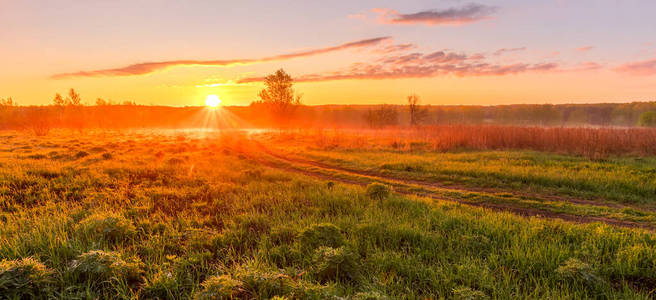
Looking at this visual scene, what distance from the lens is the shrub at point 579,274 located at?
148 inches

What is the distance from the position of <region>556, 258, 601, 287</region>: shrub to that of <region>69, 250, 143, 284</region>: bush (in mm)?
6164

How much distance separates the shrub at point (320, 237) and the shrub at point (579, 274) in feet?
10.9

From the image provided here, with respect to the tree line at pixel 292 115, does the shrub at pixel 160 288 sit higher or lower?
lower

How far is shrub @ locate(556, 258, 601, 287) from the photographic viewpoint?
148 inches

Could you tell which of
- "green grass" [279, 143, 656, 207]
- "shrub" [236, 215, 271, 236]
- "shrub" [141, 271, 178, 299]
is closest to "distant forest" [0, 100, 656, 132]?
"green grass" [279, 143, 656, 207]

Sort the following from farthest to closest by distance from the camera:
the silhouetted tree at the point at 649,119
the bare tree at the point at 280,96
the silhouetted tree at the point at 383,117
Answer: the silhouetted tree at the point at 383,117 → the silhouetted tree at the point at 649,119 → the bare tree at the point at 280,96

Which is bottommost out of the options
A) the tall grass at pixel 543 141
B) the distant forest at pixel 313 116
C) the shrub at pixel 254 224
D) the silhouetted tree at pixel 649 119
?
the shrub at pixel 254 224

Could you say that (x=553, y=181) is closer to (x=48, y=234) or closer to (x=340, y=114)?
(x=48, y=234)

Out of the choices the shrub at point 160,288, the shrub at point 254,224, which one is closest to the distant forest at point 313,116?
the shrub at point 254,224

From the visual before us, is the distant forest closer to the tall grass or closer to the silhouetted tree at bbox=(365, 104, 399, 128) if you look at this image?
the silhouetted tree at bbox=(365, 104, 399, 128)

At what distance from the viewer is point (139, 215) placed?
261 inches

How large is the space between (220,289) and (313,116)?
14919cm

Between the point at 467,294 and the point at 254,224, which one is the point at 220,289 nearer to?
the point at 254,224

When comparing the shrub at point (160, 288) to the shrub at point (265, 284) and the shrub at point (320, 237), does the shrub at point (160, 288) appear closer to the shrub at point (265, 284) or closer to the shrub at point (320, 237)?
the shrub at point (265, 284)
